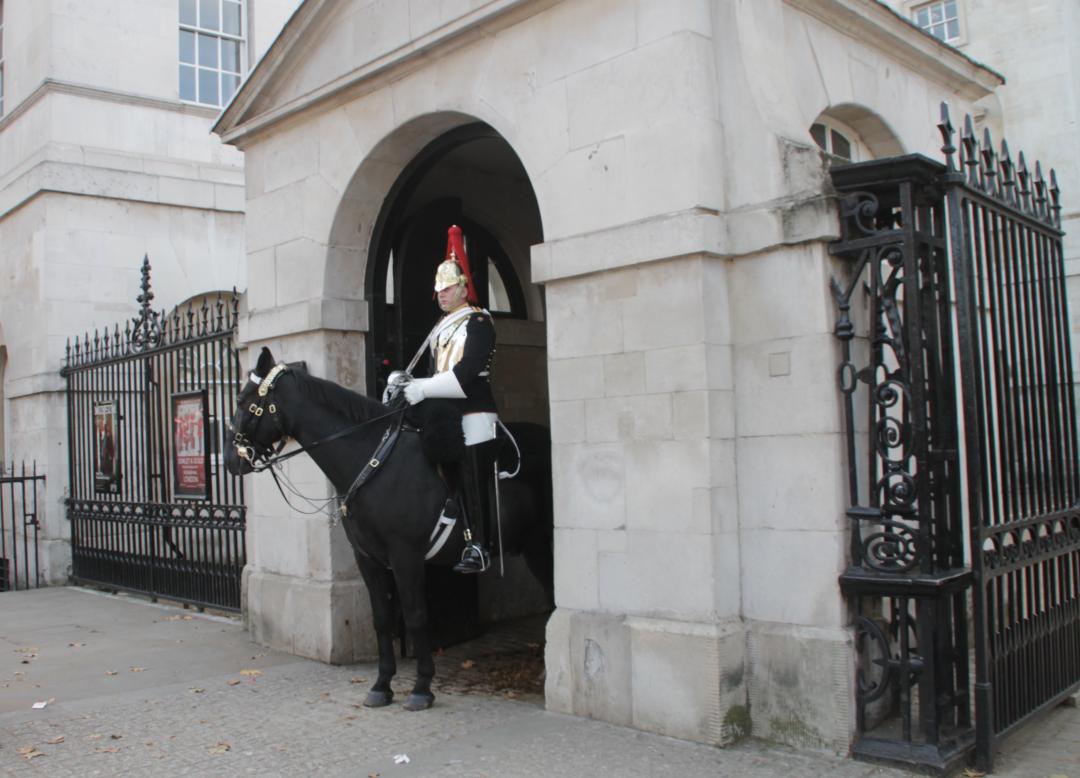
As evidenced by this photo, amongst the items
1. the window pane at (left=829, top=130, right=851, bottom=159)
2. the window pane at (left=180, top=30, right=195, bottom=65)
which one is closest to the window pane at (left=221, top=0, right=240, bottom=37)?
the window pane at (left=180, top=30, right=195, bottom=65)

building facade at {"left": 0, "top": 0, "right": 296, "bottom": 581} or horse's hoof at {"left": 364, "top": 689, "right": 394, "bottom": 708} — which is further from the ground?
building facade at {"left": 0, "top": 0, "right": 296, "bottom": 581}

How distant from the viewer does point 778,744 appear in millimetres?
5227

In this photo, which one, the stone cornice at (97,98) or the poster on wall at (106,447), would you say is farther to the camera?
the stone cornice at (97,98)

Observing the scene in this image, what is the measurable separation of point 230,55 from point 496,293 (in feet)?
26.5

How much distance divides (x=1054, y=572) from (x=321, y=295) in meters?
5.53

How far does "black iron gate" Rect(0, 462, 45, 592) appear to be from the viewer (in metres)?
12.8

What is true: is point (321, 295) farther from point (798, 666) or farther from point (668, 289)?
point (798, 666)

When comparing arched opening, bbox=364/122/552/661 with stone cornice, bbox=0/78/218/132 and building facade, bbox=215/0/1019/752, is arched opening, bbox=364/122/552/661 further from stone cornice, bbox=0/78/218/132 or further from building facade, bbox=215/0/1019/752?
stone cornice, bbox=0/78/218/132

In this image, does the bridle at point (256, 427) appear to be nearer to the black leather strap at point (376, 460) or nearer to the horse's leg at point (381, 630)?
the black leather strap at point (376, 460)

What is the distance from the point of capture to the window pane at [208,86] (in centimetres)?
1521

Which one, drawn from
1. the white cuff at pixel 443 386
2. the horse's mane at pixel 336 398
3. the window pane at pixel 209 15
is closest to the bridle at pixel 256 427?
the horse's mane at pixel 336 398

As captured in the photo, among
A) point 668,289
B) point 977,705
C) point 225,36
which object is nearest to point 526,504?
point 668,289

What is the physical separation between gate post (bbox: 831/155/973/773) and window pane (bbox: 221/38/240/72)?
12.8 m

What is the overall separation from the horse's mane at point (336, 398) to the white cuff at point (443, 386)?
561 millimetres
